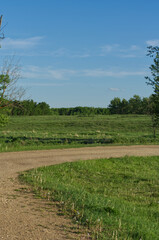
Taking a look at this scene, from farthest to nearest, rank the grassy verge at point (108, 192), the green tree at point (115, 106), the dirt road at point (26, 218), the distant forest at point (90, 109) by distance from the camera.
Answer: the green tree at point (115, 106), the distant forest at point (90, 109), the grassy verge at point (108, 192), the dirt road at point (26, 218)

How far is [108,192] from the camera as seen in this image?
13.1 m

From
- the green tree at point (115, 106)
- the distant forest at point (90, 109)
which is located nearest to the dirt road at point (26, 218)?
the distant forest at point (90, 109)

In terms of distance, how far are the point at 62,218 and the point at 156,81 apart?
25164 millimetres

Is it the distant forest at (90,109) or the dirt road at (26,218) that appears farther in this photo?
the distant forest at (90,109)

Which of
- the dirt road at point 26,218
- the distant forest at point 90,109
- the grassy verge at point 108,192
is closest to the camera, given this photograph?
the dirt road at point 26,218

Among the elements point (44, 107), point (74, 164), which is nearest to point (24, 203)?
point (74, 164)

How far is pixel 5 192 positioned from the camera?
10719mm

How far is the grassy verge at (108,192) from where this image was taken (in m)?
7.84

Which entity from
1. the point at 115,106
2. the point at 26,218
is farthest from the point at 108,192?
the point at 115,106

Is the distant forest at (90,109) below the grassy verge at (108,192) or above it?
above

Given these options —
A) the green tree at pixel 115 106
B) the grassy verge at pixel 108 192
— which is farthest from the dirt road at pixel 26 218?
the green tree at pixel 115 106

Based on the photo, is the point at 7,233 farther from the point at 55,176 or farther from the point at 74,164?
the point at 74,164

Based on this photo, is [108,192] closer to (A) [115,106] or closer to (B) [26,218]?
(B) [26,218]

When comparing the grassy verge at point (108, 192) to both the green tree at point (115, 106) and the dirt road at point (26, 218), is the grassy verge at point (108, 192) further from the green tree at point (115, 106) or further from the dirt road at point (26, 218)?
the green tree at point (115, 106)
